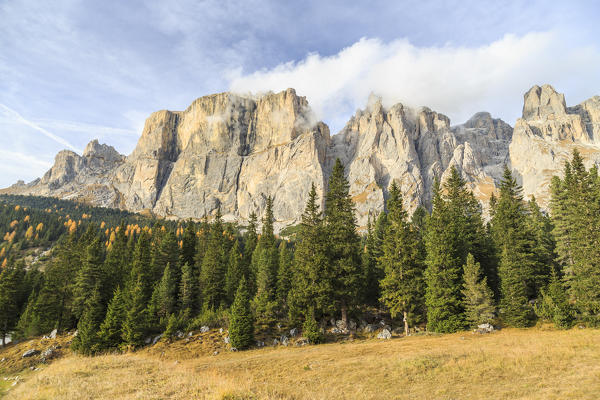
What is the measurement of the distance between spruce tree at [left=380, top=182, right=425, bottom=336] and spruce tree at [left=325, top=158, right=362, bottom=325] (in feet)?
11.5

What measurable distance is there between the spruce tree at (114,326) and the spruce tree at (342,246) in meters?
26.0

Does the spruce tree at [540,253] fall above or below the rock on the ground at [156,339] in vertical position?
above

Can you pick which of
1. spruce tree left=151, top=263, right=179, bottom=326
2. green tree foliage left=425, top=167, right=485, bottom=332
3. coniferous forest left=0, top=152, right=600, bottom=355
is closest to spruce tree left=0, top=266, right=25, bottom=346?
coniferous forest left=0, top=152, right=600, bottom=355

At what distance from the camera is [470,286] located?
100.0 ft

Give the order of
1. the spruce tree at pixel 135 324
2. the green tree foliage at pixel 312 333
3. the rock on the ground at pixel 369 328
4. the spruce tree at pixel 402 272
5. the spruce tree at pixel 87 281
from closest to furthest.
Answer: the green tree foliage at pixel 312 333 → the spruce tree at pixel 402 272 → the spruce tree at pixel 135 324 → the rock on the ground at pixel 369 328 → the spruce tree at pixel 87 281

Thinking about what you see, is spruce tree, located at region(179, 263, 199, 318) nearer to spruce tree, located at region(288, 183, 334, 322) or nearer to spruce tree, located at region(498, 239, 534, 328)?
spruce tree, located at region(288, 183, 334, 322)

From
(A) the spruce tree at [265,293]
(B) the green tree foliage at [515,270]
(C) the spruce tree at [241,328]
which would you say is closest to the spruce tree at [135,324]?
(C) the spruce tree at [241,328]

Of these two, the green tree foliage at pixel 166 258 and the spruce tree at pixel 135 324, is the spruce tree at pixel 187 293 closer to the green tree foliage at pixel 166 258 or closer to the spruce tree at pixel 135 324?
the green tree foliage at pixel 166 258

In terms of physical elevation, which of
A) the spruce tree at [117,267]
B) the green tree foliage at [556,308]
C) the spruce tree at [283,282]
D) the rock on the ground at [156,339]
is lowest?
the rock on the ground at [156,339]

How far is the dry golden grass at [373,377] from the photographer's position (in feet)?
39.1

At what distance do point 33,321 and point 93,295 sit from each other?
10.7 metres

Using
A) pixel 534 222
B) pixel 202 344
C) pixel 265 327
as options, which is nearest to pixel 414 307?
pixel 265 327

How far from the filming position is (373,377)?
15359 millimetres

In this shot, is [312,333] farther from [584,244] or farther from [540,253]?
[540,253]
